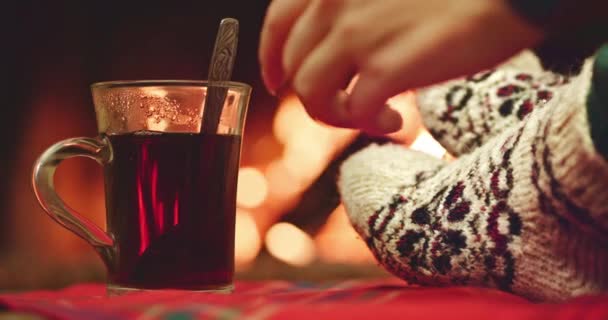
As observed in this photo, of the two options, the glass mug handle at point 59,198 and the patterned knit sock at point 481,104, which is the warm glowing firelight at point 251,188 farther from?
the glass mug handle at point 59,198

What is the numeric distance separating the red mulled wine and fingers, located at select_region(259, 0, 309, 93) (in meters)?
0.16

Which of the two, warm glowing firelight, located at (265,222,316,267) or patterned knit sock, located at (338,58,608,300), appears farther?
warm glowing firelight, located at (265,222,316,267)

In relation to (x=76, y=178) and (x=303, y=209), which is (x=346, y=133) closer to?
(x=303, y=209)

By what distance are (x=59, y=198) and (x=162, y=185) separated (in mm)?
102

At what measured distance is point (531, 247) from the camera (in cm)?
50

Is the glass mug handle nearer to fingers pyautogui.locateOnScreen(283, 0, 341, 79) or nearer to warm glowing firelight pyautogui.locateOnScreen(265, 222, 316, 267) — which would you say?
fingers pyautogui.locateOnScreen(283, 0, 341, 79)

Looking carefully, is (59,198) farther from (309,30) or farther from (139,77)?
(139,77)

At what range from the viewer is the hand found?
0.34 metres

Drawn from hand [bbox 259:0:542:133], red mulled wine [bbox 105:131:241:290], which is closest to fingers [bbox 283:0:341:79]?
hand [bbox 259:0:542:133]

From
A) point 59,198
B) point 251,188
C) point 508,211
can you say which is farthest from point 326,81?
point 251,188

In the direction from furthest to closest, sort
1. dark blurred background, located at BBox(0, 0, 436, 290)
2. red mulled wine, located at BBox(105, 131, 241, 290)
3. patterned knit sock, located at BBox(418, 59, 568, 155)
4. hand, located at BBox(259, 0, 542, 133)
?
dark blurred background, located at BBox(0, 0, 436, 290) → patterned knit sock, located at BBox(418, 59, 568, 155) → red mulled wine, located at BBox(105, 131, 241, 290) → hand, located at BBox(259, 0, 542, 133)

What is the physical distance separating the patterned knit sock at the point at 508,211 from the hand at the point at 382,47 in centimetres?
9

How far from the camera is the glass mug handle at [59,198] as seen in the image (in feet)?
2.12

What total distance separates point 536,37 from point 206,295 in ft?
1.05
